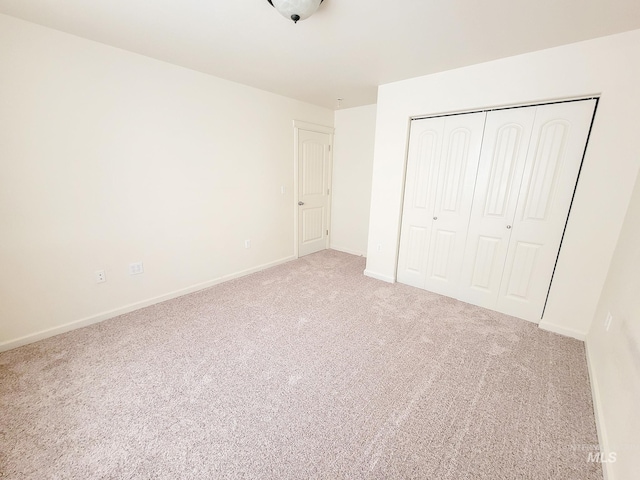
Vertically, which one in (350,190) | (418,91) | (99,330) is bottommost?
(99,330)

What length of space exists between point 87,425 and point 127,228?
65.6 inches

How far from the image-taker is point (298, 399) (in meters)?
1.64

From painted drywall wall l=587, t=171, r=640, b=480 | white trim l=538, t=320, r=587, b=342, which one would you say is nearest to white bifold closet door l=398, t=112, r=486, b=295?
white trim l=538, t=320, r=587, b=342

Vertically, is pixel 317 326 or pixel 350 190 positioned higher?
pixel 350 190

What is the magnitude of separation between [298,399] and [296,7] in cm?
238

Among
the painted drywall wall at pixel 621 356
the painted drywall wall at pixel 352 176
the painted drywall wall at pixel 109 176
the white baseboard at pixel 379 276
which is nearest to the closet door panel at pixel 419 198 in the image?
the white baseboard at pixel 379 276

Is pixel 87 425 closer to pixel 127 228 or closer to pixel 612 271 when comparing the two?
pixel 127 228

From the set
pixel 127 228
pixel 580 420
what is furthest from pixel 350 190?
pixel 580 420

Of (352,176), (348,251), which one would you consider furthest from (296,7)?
(348,251)

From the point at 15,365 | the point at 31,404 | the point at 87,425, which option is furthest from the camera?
the point at 15,365

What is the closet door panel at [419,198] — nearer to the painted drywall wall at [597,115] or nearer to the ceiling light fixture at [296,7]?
the painted drywall wall at [597,115]

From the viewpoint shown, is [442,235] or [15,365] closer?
[15,365]

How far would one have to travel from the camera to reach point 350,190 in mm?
4484

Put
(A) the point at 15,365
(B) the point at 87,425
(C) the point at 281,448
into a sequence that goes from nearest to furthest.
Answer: (C) the point at 281,448, (B) the point at 87,425, (A) the point at 15,365
